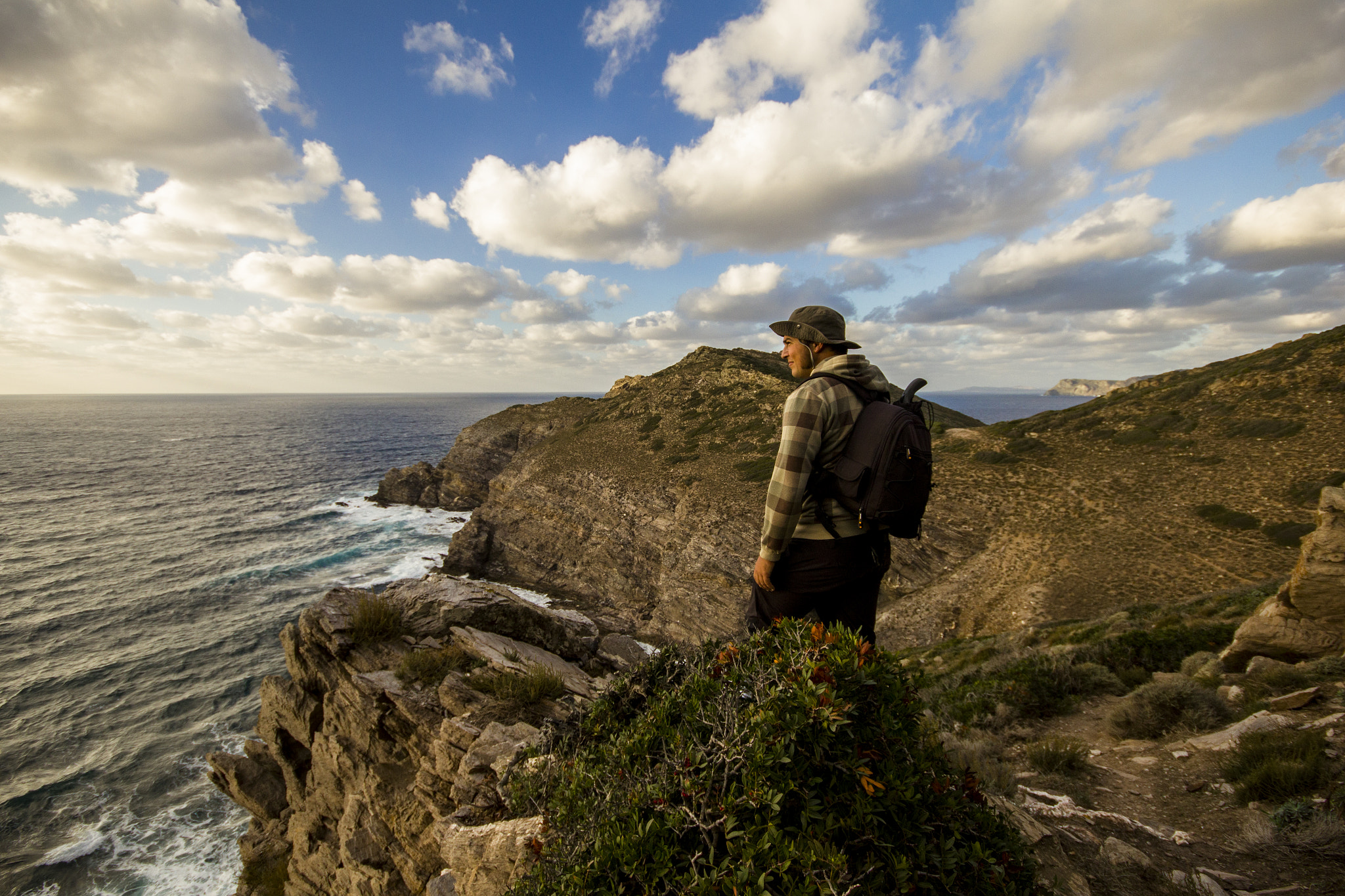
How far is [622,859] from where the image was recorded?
2.68 meters

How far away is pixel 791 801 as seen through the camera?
2.68 meters

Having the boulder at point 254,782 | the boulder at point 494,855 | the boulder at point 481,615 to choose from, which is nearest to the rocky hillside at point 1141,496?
the boulder at point 481,615

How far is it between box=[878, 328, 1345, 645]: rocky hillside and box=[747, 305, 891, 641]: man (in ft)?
65.3

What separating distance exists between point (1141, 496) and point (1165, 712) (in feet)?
79.2

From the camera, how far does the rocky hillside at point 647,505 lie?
31.3 meters

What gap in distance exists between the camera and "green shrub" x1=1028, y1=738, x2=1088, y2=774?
5941mm

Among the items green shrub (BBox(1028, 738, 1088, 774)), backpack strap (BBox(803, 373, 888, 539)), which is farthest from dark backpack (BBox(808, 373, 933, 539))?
green shrub (BBox(1028, 738, 1088, 774))

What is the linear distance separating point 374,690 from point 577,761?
6.51m

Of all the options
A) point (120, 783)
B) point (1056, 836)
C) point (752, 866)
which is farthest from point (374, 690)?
point (120, 783)

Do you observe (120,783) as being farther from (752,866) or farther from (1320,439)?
(1320,439)

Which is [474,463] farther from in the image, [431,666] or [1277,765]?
[1277,765]

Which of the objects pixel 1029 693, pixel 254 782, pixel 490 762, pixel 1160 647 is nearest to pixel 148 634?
pixel 254 782

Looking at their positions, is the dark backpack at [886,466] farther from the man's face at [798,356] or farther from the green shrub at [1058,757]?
the green shrub at [1058,757]

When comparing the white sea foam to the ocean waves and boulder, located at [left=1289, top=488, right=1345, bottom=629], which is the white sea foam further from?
boulder, located at [left=1289, top=488, right=1345, bottom=629]
